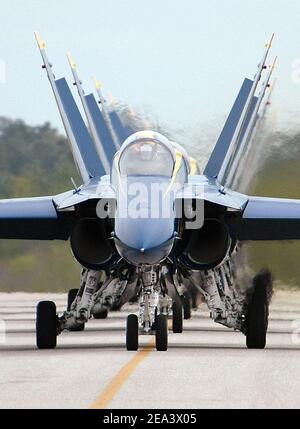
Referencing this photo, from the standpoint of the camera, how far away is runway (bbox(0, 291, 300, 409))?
1262 cm

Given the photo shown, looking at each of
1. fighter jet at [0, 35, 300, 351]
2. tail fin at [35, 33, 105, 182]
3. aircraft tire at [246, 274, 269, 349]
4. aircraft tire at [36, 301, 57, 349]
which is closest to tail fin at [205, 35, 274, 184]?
fighter jet at [0, 35, 300, 351]

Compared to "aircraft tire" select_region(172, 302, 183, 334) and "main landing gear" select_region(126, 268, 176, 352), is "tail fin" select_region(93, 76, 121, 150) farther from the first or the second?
"main landing gear" select_region(126, 268, 176, 352)

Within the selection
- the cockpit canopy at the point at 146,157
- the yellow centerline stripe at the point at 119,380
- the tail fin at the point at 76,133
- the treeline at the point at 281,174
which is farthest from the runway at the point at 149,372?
the treeline at the point at 281,174

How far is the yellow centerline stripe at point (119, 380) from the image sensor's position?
12.3 metres

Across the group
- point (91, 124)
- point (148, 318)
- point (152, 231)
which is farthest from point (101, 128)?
point (152, 231)

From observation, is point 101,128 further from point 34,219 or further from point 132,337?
point 132,337

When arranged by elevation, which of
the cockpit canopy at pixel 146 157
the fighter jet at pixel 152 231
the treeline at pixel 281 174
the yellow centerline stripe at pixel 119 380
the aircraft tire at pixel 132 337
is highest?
the treeline at pixel 281 174

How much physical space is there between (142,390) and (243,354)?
4.99 m

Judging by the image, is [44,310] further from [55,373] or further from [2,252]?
[2,252]

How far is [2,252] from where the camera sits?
31250mm

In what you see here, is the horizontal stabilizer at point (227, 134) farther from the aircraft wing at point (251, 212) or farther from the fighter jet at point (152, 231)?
the aircraft wing at point (251, 212)

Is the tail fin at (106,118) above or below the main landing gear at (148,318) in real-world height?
above

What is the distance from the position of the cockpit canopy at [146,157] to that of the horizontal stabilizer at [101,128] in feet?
19.8
